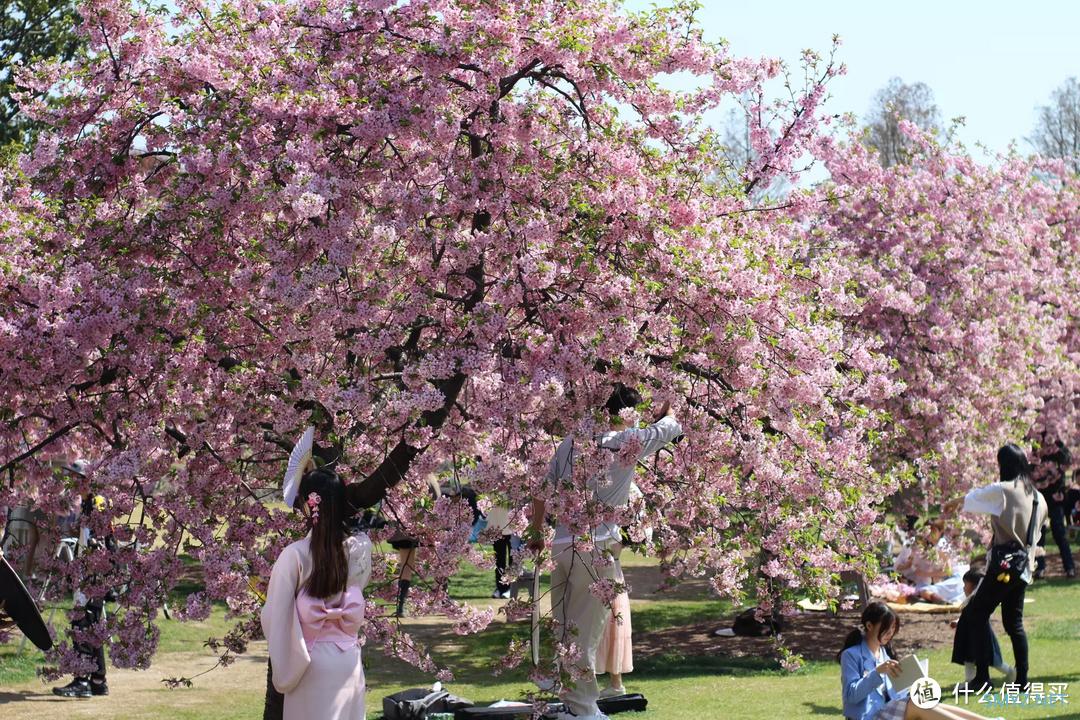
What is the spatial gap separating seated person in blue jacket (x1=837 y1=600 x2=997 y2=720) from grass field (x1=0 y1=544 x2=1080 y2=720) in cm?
211

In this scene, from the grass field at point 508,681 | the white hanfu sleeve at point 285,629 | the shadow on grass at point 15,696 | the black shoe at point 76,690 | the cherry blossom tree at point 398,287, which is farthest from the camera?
the black shoe at point 76,690

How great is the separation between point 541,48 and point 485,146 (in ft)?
2.03

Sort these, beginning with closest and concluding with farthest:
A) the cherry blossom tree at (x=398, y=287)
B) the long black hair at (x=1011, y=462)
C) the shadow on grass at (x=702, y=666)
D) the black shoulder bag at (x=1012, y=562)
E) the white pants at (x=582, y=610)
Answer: the cherry blossom tree at (x=398, y=287)
the white pants at (x=582, y=610)
the black shoulder bag at (x=1012, y=562)
the long black hair at (x=1011, y=462)
the shadow on grass at (x=702, y=666)

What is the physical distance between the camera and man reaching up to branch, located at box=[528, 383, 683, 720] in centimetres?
664

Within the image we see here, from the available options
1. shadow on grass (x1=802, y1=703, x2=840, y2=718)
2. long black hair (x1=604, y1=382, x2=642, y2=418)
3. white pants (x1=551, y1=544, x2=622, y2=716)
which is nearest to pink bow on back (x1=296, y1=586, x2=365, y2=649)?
long black hair (x1=604, y1=382, x2=642, y2=418)

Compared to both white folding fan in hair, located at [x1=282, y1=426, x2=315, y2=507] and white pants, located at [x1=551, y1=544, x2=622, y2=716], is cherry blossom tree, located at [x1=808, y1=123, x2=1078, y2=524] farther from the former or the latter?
white folding fan in hair, located at [x1=282, y1=426, x2=315, y2=507]

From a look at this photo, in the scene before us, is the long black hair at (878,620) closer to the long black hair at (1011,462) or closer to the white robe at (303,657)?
the white robe at (303,657)

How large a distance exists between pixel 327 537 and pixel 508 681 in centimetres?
689

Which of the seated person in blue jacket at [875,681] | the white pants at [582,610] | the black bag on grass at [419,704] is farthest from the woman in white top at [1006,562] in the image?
the black bag on grass at [419,704]

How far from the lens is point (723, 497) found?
304 inches

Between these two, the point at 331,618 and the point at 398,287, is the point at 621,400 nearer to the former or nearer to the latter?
the point at 398,287

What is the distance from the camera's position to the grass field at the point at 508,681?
10.0m

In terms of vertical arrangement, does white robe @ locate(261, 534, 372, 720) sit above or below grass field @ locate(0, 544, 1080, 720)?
above

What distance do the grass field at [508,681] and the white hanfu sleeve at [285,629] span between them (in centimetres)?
353
